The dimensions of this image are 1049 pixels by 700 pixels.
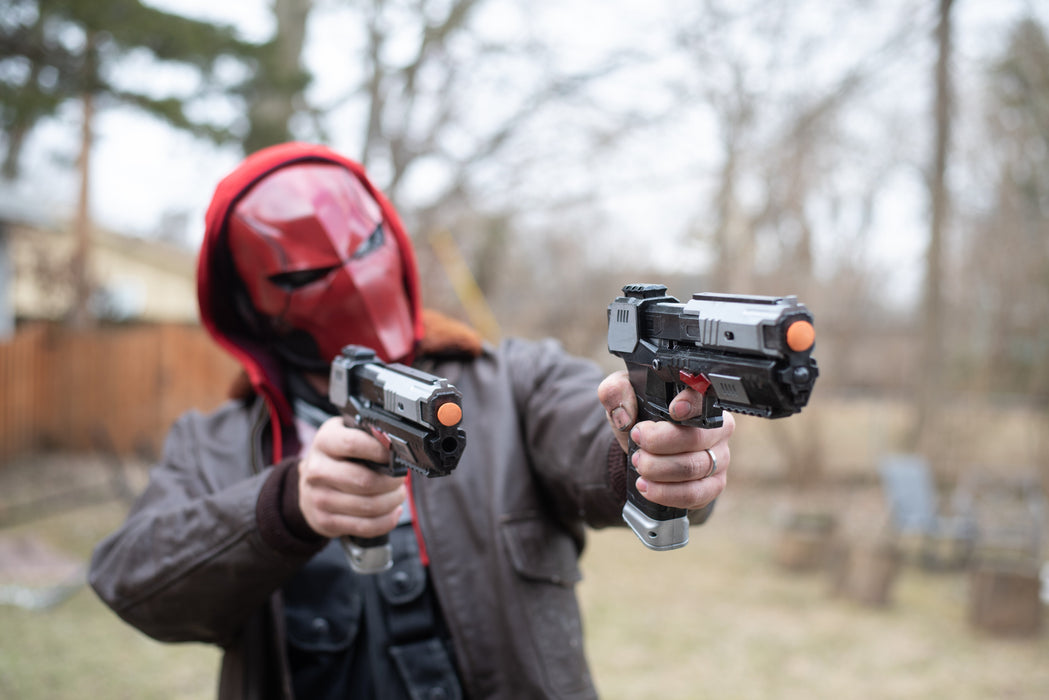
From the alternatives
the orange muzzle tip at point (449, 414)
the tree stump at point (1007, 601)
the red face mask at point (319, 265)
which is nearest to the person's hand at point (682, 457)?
the orange muzzle tip at point (449, 414)

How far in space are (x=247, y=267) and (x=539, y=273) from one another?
1452 cm

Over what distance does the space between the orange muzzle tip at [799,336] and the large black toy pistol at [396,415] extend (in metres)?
0.66

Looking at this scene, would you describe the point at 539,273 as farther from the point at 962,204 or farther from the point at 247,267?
the point at 247,267

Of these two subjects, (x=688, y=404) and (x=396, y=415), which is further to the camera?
(x=396, y=415)

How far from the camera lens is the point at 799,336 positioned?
1.13m

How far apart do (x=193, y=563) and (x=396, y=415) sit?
70 cm

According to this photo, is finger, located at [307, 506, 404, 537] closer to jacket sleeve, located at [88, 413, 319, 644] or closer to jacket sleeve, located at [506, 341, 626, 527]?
jacket sleeve, located at [88, 413, 319, 644]

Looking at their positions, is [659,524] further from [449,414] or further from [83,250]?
[83,250]

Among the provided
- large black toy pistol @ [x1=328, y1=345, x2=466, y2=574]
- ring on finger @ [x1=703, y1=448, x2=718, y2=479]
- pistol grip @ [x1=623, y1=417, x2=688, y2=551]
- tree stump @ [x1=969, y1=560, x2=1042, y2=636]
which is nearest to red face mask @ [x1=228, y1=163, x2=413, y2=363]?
large black toy pistol @ [x1=328, y1=345, x2=466, y2=574]

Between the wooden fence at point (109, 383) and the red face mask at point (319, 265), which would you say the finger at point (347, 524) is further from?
the wooden fence at point (109, 383)

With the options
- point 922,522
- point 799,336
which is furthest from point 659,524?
point 922,522

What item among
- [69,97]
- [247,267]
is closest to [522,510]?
[247,267]

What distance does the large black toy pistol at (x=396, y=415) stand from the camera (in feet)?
4.91

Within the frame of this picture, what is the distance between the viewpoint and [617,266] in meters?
12.4
